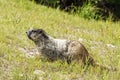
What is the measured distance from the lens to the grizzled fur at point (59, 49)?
712 cm

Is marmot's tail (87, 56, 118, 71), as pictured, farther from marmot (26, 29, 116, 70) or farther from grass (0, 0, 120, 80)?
grass (0, 0, 120, 80)

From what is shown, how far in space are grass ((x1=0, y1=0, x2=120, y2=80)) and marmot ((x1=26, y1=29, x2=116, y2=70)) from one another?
5.5 inches

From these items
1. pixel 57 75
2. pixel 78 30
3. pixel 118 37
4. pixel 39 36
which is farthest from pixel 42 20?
pixel 57 75

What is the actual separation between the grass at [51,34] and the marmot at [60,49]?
139 millimetres

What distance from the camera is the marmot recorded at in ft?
23.4

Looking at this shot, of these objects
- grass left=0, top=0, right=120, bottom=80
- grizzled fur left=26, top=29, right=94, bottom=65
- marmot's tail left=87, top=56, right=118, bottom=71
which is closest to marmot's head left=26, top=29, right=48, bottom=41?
grizzled fur left=26, top=29, right=94, bottom=65

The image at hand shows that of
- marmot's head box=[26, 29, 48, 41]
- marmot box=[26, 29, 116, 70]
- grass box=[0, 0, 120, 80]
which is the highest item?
marmot's head box=[26, 29, 48, 41]

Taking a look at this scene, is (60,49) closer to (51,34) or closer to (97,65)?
(97,65)

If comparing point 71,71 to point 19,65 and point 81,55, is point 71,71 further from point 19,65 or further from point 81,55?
point 19,65

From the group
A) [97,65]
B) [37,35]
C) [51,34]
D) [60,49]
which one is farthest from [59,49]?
[51,34]

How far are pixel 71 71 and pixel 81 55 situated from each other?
1.16 feet

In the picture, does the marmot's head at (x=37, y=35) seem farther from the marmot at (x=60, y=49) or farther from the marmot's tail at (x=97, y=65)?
the marmot's tail at (x=97, y=65)

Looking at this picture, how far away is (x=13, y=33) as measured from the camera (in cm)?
886

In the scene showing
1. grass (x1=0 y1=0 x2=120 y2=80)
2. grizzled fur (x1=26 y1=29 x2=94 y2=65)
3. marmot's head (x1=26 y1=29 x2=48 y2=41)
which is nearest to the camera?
grass (x1=0 y1=0 x2=120 y2=80)
